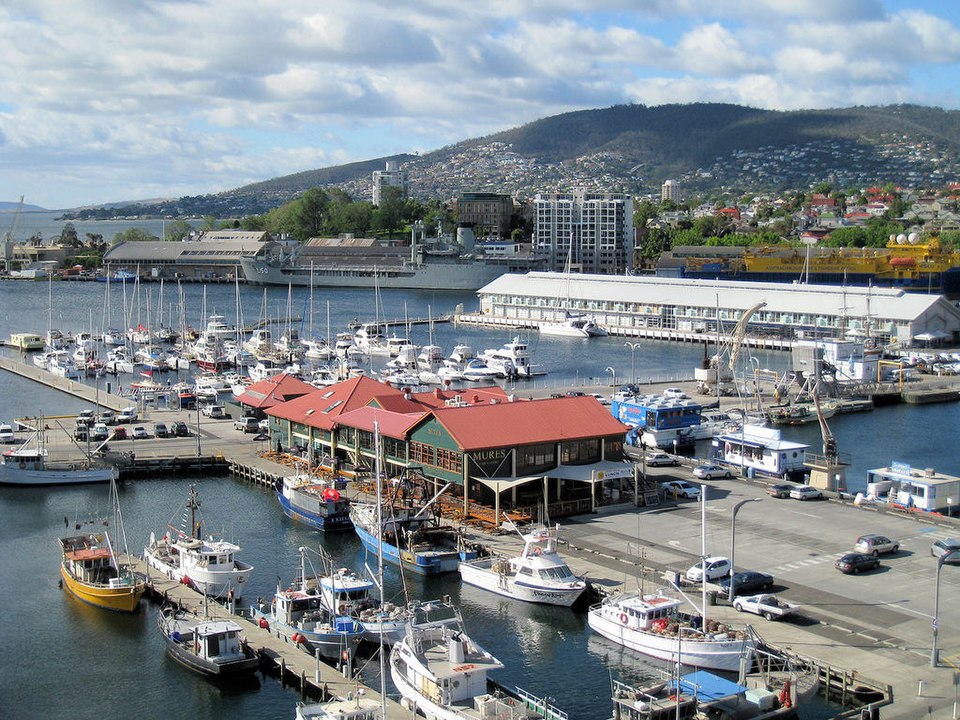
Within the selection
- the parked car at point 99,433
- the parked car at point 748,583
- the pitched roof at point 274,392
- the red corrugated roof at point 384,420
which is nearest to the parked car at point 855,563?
the parked car at point 748,583

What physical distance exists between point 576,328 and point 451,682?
65.0 m

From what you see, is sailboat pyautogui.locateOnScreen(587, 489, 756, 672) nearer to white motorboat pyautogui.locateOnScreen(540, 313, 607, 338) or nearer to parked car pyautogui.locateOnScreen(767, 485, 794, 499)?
parked car pyautogui.locateOnScreen(767, 485, 794, 499)

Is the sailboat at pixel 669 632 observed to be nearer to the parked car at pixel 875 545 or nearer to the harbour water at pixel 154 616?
the harbour water at pixel 154 616

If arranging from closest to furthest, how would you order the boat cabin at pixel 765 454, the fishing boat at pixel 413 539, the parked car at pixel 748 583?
1. the parked car at pixel 748 583
2. the fishing boat at pixel 413 539
3. the boat cabin at pixel 765 454

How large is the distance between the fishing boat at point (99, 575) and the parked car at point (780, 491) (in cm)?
1819

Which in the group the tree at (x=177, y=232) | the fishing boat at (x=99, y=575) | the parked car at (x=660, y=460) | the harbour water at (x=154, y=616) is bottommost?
the harbour water at (x=154, y=616)

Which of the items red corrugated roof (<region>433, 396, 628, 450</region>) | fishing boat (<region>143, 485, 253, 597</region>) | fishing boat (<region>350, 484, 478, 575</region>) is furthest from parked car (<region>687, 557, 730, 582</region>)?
fishing boat (<region>143, 485, 253, 597</region>)

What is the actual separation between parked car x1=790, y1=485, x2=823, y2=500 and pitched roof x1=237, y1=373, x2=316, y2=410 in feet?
61.0

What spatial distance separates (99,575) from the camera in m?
27.0

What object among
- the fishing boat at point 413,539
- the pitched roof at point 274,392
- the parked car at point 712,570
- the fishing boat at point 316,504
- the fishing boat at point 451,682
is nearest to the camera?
the fishing boat at point 451,682

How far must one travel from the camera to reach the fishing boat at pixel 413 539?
28156mm

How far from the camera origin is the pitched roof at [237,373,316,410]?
43.5m

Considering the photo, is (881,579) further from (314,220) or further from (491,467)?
(314,220)

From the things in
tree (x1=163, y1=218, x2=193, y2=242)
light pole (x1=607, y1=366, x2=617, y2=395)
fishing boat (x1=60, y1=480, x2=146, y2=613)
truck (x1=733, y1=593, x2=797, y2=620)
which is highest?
tree (x1=163, y1=218, x2=193, y2=242)
